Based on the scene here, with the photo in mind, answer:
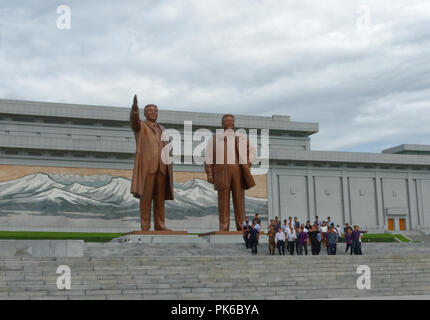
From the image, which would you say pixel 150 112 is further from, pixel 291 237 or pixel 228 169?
pixel 291 237

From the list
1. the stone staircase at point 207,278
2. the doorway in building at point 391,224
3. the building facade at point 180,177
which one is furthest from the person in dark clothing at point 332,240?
the doorway in building at point 391,224

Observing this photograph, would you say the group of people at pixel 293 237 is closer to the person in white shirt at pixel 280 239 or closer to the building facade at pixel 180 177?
the person in white shirt at pixel 280 239

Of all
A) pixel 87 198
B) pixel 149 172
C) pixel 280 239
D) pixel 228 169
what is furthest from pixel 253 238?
pixel 87 198

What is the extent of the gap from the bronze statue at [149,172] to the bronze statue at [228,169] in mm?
1367

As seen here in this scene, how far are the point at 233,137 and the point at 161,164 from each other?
7.56 feet

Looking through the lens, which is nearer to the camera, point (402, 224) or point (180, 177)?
point (180, 177)

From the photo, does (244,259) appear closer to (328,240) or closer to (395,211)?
(328,240)

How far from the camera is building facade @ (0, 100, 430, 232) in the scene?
30.5 metres

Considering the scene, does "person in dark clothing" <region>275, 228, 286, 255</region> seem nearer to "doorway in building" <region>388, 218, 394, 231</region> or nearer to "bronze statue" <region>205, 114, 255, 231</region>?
"bronze statue" <region>205, 114, 255, 231</region>

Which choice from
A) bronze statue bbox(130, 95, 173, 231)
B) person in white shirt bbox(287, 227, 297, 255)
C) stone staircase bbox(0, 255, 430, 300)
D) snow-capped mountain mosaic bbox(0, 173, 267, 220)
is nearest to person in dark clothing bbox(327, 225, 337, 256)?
person in white shirt bbox(287, 227, 297, 255)

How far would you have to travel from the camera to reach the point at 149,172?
15281mm

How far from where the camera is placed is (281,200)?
113ft

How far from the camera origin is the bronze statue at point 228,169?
16031 millimetres

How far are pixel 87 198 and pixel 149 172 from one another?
1643 centimetres
